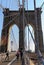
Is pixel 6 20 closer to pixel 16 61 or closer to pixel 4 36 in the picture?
pixel 4 36

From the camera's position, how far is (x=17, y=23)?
32844mm

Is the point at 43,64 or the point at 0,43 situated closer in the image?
the point at 43,64

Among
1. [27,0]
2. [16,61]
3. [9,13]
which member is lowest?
[16,61]

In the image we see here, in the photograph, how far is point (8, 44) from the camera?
102ft

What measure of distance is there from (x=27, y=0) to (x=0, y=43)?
2157 centimetres

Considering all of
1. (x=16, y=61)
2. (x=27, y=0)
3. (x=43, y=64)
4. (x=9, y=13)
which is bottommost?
(x=16, y=61)

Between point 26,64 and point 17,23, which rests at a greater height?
point 17,23

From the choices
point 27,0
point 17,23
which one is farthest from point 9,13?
point 27,0

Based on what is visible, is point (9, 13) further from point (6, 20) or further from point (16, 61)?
point (16, 61)

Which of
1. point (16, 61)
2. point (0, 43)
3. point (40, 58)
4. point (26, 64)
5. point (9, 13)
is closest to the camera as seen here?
point (40, 58)

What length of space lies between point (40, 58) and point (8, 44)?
1049 inches

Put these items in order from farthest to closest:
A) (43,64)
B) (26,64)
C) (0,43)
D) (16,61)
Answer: (0,43)
(16,61)
(26,64)
(43,64)

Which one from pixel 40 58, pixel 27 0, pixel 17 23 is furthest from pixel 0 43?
pixel 40 58

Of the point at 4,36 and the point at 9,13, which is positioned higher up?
the point at 9,13
